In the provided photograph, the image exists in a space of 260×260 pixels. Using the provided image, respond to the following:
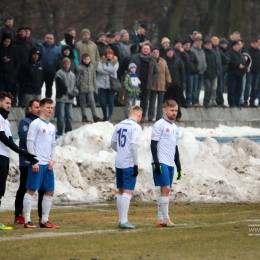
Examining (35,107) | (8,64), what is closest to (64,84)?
(8,64)

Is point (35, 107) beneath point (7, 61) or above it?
beneath

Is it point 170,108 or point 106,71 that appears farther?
point 106,71

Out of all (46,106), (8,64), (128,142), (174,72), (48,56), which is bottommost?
(128,142)

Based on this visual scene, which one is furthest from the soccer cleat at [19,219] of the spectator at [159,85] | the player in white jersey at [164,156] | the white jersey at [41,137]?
the spectator at [159,85]

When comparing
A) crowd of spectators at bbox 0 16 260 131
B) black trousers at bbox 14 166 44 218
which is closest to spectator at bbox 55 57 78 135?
crowd of spectators at bbox 0 16 260 131

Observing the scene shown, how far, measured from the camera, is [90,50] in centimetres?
2902

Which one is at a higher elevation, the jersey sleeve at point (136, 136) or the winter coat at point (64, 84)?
the winter coat at point (64, 84)

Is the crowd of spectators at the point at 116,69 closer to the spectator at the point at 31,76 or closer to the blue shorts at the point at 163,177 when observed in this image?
the spectator at the point at 31,76

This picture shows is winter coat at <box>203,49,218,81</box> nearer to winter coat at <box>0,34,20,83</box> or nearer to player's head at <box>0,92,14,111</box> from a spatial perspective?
winter coat at <box>0,34,20,83</box>

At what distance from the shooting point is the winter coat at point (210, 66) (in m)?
32.8

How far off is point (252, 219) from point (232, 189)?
16.1ft

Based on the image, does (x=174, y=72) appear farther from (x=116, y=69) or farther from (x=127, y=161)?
(x=127, y=161)

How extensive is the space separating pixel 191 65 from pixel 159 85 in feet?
5.89

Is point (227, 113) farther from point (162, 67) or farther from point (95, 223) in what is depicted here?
point (95, 223)
